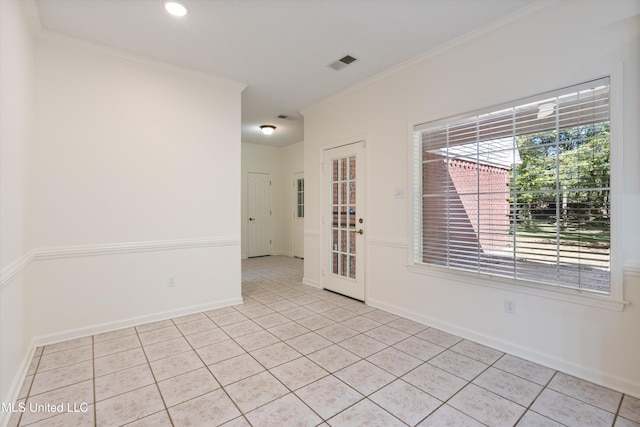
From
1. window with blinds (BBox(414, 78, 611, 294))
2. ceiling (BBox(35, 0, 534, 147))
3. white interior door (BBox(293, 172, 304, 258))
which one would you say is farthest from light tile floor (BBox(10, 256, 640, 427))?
white interior door (BBox(293, 172, 304, 258))

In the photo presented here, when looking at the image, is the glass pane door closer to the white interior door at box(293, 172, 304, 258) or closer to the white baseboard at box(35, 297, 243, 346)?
the white baseboard at box(35, 297, 243, 346)

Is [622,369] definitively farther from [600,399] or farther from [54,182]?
[54,182]

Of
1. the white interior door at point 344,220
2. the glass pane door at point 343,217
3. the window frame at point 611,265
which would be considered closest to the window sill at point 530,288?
the window frame at point 611,265

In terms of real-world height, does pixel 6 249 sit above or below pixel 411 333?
above

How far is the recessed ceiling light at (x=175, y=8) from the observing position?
2307 mm

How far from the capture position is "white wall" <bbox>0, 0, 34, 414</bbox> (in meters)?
1.81

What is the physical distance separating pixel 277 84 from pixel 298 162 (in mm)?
3456

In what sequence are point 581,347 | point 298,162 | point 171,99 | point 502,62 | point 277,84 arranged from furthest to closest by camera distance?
point 298,162 → point 277,84 → point 171,99 → point 502,62 → point 581,347

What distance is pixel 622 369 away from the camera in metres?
2.02

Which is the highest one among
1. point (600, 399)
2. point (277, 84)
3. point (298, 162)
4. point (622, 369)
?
point (277, 84)

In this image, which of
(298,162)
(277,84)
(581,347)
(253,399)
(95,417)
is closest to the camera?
(95,417)

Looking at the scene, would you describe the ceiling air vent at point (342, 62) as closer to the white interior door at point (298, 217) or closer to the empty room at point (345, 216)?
the empty room at point (345, 216)

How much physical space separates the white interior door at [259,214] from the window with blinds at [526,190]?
16.2ft

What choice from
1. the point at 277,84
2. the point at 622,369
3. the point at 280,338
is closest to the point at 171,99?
the point at 277,84
